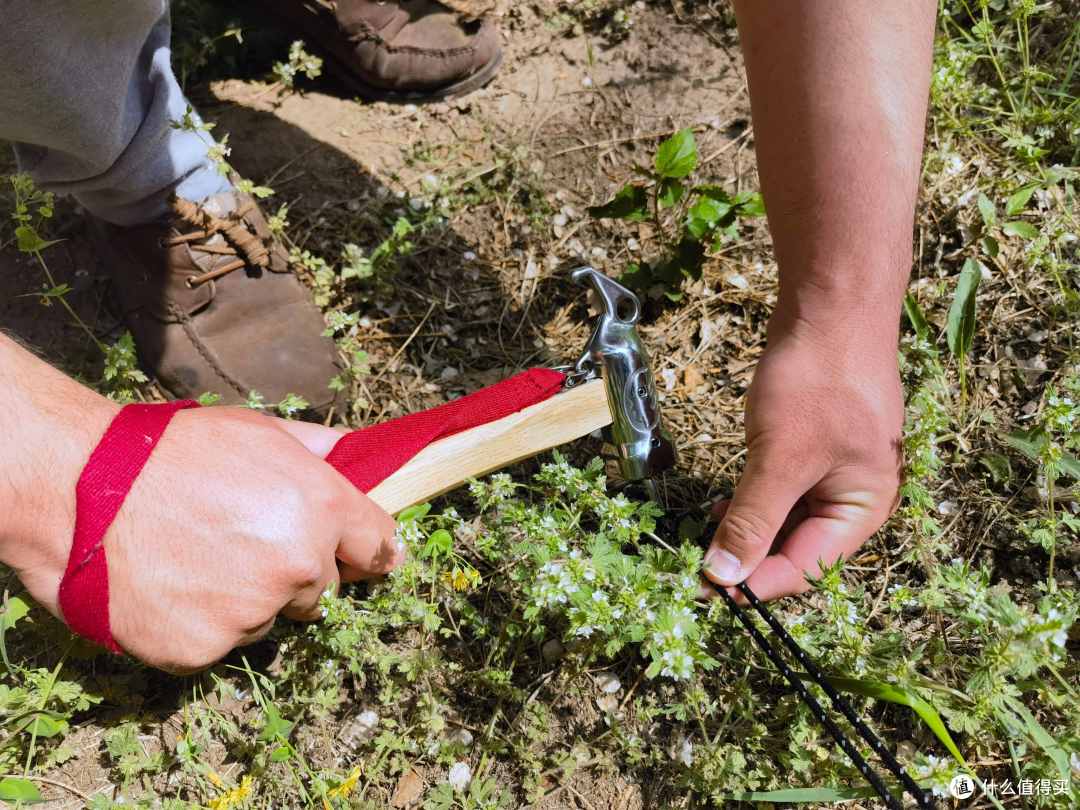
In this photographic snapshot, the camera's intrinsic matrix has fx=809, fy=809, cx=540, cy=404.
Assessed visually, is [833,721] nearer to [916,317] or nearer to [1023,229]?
[916,317]

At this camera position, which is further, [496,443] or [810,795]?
[496,443]

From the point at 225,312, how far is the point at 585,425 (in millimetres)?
1350

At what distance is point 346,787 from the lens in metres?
2.02

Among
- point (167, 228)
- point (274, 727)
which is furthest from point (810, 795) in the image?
point (167, 228)

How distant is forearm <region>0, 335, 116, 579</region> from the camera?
1681 millimetres

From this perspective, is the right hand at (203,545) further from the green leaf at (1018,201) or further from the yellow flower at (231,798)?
the green leaf at (1018,201)

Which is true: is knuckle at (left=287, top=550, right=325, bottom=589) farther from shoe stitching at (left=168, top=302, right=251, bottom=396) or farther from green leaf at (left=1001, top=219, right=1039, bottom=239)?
green leaf at (left=1001, top=219, right=1039, bottom=239)

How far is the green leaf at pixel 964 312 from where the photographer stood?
246 cm

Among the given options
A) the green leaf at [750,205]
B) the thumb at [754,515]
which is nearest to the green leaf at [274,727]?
the thumb at [754,515]

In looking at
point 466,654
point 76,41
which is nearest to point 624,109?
point 76,41

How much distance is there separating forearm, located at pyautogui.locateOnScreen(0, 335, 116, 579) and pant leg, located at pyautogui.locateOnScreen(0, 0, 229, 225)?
740 mm

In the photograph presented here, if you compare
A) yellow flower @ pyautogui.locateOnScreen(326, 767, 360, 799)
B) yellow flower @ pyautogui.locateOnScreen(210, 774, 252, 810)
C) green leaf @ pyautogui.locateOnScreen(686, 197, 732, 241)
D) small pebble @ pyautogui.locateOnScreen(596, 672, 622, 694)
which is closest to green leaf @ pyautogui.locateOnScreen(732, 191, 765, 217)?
green leaf @ pyautogui.locateOnScreen(686, 197, 732, 241)

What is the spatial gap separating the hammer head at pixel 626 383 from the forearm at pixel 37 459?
1.21 meters

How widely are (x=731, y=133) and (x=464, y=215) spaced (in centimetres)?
109
